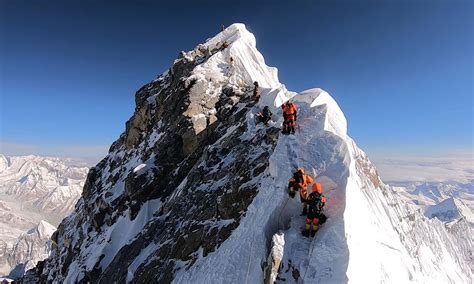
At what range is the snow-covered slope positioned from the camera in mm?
16078

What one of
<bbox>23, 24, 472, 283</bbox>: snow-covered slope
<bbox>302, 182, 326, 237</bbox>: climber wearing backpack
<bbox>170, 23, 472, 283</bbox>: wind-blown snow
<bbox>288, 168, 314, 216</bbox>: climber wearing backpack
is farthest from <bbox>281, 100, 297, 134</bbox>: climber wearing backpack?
<bbox>302, 182, 326, 237</bbox>: climber wearing backpack

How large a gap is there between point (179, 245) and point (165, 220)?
5723 mm

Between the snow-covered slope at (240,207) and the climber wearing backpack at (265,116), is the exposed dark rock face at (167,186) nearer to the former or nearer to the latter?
the snow-covered slope at (240,207)

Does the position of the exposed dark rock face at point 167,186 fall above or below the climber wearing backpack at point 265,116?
below

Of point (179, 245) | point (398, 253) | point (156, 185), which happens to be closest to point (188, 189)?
point (179, 245)

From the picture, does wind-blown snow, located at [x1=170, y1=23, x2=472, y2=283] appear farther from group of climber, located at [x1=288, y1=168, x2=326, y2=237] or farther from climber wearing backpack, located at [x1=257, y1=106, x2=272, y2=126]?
climber wearing backpack, located at [x1=257, y1=106, x2=272, y2=126]

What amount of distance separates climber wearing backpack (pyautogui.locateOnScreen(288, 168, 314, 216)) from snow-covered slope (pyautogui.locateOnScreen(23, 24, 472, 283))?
85 cm

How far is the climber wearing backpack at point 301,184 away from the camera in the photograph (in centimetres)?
1728

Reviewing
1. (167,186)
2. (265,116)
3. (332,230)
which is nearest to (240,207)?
(332,230)

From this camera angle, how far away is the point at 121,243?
36500 millimetres

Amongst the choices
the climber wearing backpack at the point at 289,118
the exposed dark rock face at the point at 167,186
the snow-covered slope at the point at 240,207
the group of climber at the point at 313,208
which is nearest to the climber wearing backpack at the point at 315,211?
the group of climber at the point at 313,208

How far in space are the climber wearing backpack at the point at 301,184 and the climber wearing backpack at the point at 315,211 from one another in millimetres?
1028

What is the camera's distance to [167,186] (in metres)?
37.8

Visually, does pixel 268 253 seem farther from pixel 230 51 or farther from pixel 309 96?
pixel 230 51
